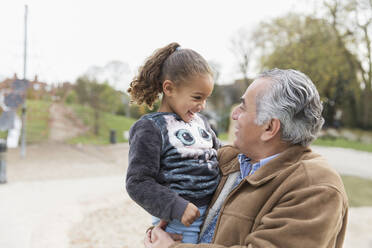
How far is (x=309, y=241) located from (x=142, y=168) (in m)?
0.78

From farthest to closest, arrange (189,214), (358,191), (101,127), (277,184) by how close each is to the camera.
Result: (101,127), (358,191), (189,214), (277,184)

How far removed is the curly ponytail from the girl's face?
11cm

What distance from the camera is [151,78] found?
184cm

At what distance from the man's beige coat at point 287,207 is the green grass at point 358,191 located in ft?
21.5

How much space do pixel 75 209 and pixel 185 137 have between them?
224 inches

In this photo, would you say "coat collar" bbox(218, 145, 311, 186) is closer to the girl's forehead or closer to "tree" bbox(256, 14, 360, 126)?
the girl's forehead

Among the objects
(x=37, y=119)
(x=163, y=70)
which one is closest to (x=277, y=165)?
(x=163, y=70)

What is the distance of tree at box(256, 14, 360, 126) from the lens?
10070 millimetres

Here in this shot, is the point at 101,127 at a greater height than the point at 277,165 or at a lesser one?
lesser

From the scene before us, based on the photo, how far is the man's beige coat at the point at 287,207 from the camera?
125 centimetres

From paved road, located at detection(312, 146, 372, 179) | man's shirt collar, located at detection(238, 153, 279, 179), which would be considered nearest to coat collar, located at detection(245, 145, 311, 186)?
man's shirt collar, located at detection(238, 153, 279, 179)

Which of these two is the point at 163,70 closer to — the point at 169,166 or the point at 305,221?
the point at 169,166

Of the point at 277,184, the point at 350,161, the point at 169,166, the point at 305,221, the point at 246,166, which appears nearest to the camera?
the point at 305,221

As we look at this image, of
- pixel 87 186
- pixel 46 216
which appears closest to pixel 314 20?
pixel 87 186
